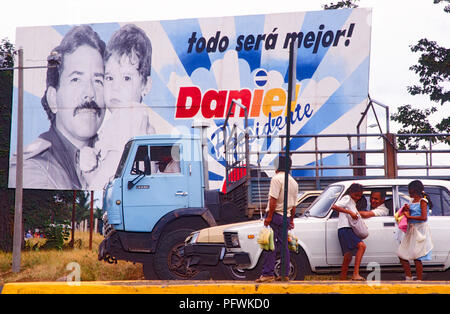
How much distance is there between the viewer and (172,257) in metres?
11.4

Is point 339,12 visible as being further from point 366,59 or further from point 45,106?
point 45,106

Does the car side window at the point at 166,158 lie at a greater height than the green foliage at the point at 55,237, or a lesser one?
greater

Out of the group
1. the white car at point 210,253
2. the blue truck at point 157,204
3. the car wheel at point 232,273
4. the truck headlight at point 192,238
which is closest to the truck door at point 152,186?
the blue truck at point 157,204

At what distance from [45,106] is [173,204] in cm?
1342

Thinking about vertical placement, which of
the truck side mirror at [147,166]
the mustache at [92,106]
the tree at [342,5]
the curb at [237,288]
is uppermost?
the tree at [342,5]

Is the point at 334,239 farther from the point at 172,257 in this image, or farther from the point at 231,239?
the point at 172,257

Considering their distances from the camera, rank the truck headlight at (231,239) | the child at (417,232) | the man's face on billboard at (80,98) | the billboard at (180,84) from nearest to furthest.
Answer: the child at (417,232)
the truck headlight at (231,239)
the billboard at (180,84)
the man's face on billboard at (80,98)

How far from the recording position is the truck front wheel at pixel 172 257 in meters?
11.1

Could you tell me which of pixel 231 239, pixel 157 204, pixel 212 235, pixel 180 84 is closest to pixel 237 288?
pixel 231 239

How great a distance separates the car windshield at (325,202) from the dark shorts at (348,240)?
72 cm

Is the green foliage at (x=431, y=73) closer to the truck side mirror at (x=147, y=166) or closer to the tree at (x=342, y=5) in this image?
the tree at (x=342, y=5)
